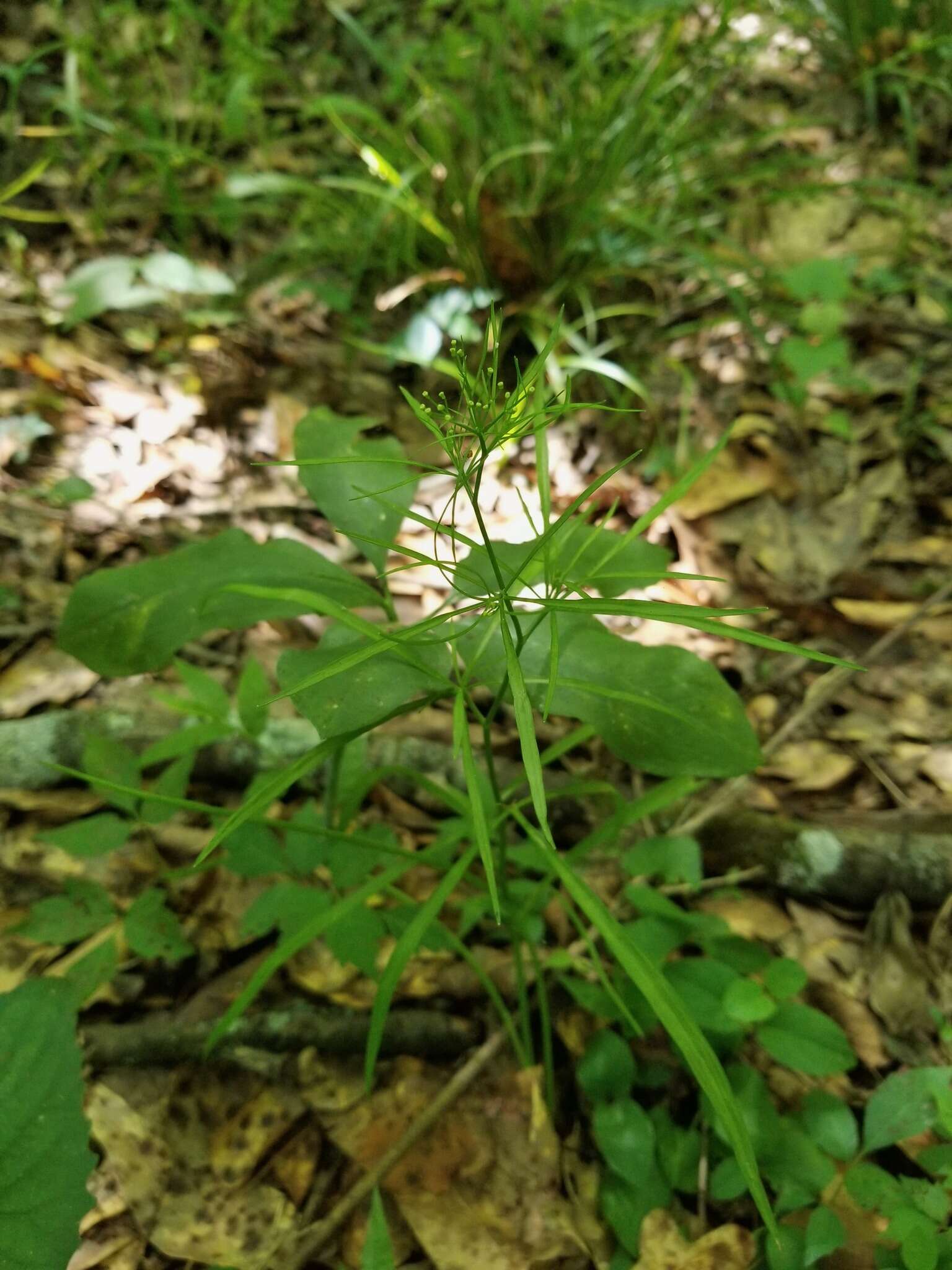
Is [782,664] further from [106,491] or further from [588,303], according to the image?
[106,491]

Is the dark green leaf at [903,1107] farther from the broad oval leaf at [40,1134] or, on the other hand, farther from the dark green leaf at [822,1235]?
the broad oval leaf at [40,1134]

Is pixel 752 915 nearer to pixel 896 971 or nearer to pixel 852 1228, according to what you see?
pixel 896 971

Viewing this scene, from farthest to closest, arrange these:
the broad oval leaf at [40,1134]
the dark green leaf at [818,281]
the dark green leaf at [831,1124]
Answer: the dark green leaf at [818,281], the dark green leaf at [831,1124], the broad oval leaf at [40,1134]

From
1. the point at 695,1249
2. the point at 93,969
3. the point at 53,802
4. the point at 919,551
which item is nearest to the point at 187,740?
the point at 93,969


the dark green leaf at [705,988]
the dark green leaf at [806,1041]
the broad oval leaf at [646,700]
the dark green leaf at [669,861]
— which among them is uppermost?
the broad oval leaf at [646,700]

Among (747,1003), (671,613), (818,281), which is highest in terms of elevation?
(818,281)

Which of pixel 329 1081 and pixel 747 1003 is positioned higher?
pixel 747 1003

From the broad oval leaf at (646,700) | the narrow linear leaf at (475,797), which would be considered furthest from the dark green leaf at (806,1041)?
the narrow linear leaf at (475,797)
